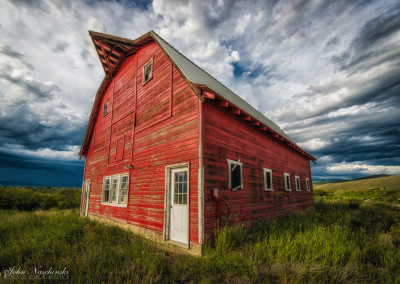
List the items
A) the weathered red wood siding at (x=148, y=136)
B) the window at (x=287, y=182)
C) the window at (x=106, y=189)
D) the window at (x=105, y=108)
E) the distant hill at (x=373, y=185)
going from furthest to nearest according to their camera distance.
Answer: the distant hill at (x=373, y=185), the window at (x=105, y=108), the window at (x=287, y=182), the window at (x=106, y=189), the weathered red wood siding at (x=148, y=136)

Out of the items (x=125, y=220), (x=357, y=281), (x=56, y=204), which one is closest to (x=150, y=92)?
(x=125, y=220)

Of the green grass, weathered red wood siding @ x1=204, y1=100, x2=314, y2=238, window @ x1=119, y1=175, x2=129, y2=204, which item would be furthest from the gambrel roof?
the green grass

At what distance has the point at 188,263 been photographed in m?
4.76

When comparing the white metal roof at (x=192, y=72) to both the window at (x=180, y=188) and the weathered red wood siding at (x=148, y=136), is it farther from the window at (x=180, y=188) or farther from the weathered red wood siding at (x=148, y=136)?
the window at (x=180, y=188)

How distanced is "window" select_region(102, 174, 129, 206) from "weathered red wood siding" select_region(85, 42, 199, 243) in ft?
1.06

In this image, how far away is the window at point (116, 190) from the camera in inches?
387

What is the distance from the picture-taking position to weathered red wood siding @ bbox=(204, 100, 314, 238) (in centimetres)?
638

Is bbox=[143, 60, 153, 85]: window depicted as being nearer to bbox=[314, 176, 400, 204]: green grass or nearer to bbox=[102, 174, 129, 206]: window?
bbox=[102, 174, 129, 206]: window

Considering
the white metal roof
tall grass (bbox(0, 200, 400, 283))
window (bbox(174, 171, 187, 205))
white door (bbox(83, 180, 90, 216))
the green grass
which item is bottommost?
the green grass

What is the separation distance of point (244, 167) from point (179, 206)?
3.27 meters

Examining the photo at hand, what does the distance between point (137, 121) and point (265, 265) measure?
8.20 meters

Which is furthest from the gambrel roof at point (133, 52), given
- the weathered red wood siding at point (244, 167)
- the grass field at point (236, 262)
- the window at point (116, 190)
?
the window at point (116, 190)

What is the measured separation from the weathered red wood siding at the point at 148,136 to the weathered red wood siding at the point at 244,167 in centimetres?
49

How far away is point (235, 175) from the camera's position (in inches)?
295
